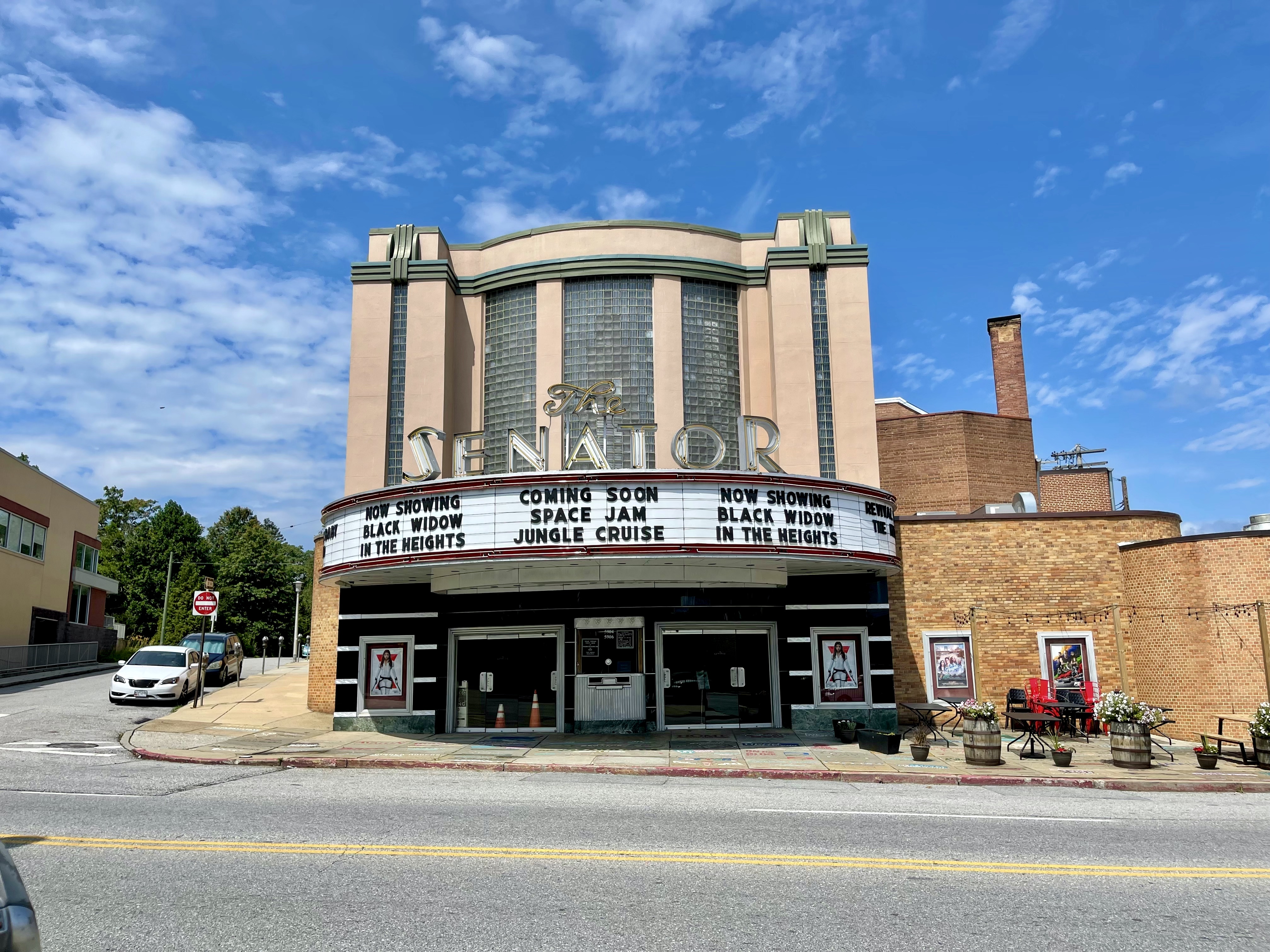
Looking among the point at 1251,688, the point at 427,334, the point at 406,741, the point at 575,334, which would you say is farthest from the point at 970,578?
the point at 427,334

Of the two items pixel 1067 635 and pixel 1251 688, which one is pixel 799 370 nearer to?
pixel 1067 635

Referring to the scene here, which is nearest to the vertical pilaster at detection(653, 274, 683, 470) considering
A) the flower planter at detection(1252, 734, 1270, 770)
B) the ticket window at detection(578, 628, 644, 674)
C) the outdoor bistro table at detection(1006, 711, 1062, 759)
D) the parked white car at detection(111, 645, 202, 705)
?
the ticket window at detection(578, 628, 644, 674)

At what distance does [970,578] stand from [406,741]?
1430 cm

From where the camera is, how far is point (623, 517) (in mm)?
17703

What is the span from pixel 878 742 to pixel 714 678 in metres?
4.48

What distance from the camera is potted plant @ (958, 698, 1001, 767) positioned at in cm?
1653

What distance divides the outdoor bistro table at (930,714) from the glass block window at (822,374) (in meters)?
6.53

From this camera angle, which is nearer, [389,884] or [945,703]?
[389,884]

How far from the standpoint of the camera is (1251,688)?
1997 cm

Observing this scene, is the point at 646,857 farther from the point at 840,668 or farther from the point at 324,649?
the point at 324,649

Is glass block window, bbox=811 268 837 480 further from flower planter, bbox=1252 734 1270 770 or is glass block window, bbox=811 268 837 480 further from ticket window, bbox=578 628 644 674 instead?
flower planter, bbox=1252 734 1270 770

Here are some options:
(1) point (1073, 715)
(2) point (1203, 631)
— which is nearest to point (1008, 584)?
(1) point (1073, 715)

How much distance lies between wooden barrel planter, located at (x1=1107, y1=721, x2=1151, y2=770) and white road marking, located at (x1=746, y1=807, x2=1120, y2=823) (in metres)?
5.78

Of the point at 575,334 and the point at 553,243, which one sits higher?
the point at 553,243
